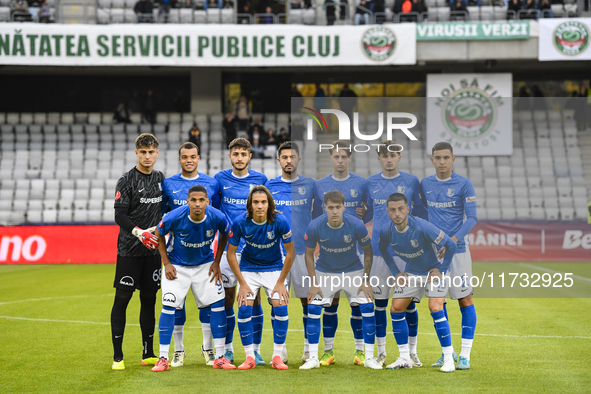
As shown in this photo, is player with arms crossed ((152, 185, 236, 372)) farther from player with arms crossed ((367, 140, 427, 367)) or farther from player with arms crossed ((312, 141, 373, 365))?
player with arms crossed ((367, 140, 427, 367))

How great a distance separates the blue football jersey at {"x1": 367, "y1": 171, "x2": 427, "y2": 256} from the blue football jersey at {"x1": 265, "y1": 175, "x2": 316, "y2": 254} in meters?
0.70

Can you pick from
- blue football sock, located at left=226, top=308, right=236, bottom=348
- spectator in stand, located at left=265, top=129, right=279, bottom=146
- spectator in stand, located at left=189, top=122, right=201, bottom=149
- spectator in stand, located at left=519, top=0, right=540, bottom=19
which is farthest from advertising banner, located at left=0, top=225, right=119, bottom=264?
spectator in stand, located at left=519, top=0, right=540, bottom=19

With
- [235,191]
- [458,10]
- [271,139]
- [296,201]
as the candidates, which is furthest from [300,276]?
[458,10]

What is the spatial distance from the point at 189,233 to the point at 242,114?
16697mm

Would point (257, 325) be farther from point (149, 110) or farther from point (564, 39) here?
point (149, 110)

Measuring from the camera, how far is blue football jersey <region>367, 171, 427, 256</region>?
6.80 metres

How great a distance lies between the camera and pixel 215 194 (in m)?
7.12

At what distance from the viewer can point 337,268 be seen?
6.80 m

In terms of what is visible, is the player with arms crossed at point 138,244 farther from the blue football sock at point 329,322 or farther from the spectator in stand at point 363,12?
the spectator in stand at point 363,12

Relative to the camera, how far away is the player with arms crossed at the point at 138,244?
6559mm

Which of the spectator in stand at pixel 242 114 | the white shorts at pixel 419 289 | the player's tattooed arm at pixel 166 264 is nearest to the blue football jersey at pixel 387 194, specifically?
the white shorts at pixel 419 289

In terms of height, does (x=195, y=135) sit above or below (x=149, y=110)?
below

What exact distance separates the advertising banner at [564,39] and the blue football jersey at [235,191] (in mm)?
16599

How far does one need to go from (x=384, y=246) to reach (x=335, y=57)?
1522 centimetres
